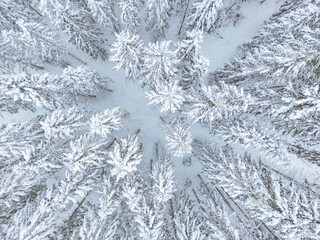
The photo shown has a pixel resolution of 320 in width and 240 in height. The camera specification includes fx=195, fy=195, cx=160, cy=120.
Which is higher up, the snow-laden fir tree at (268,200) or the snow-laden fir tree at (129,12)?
the snow-laden fir tree at (129,12)

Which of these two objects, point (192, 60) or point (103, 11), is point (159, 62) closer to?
point (192, 60)

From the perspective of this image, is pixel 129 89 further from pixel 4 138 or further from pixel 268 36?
pixel 268 36

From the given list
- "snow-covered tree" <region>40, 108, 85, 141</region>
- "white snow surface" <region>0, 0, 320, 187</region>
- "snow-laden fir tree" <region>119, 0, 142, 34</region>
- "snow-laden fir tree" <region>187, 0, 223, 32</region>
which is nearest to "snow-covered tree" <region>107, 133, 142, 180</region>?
"snow-covered tree" <region>40, 108, 85, 141</region>

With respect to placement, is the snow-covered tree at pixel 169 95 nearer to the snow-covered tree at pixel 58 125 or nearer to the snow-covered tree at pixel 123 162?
the snow-covered tree at pixel 123 162

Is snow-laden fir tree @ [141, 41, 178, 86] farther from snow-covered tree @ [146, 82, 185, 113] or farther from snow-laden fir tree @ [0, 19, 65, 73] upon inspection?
snow-laden fir tree @ [0, 19, 65, 73]

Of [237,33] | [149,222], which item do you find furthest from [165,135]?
[237,33]

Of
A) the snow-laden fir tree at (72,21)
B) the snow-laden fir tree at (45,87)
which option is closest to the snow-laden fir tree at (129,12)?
the snow-laden fir tree at (72,21)
